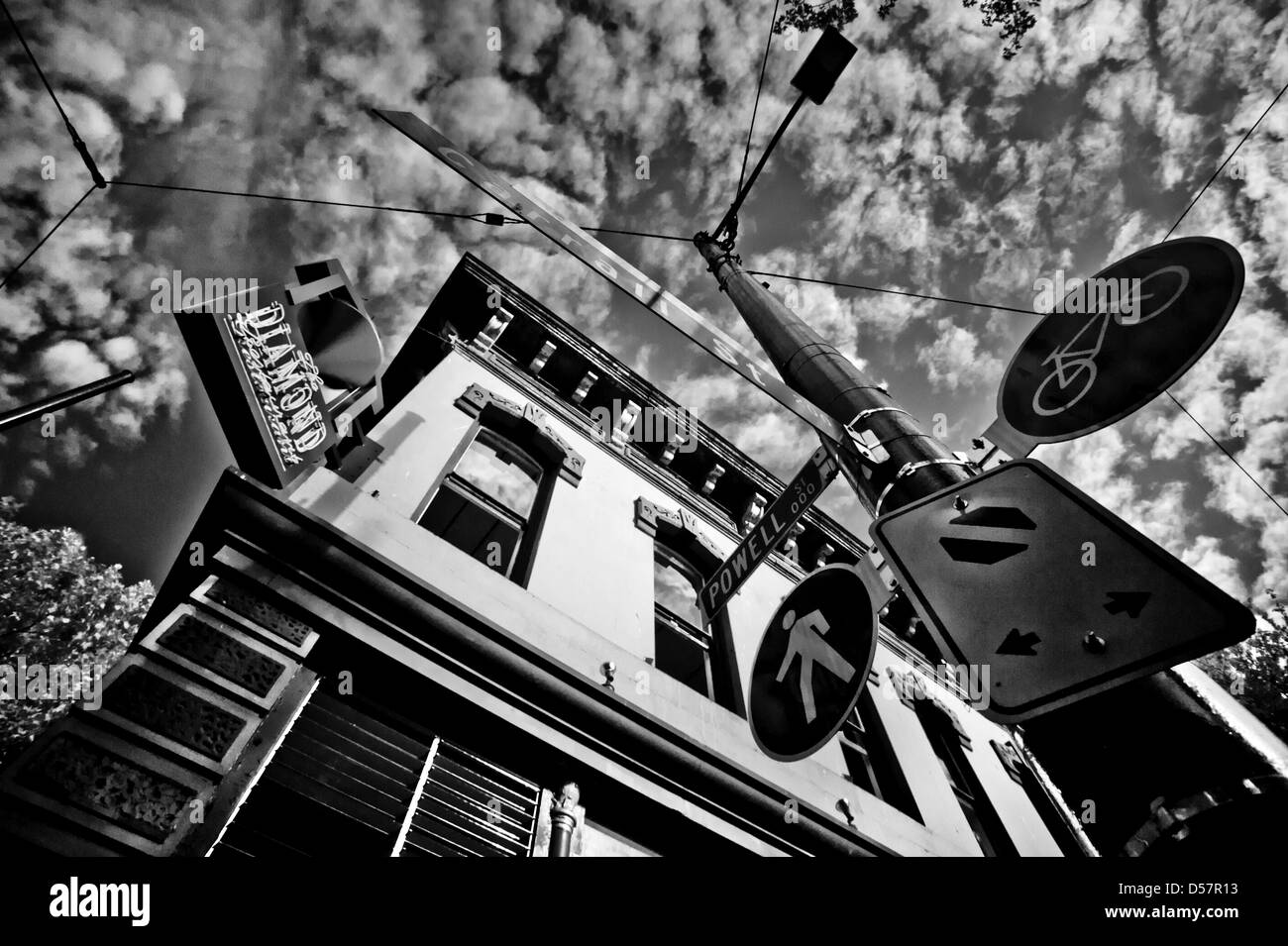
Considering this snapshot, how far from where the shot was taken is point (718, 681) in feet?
28.3

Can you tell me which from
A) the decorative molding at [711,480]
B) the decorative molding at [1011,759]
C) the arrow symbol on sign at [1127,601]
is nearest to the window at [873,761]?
the decorative molding at [1011,759]

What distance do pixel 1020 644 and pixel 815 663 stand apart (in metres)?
2.19

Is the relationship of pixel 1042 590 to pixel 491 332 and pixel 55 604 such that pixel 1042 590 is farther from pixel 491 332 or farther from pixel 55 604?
pixel 55 604

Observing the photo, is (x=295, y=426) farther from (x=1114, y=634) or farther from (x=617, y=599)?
(x=1114, y=634)

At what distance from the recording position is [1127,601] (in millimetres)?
2041

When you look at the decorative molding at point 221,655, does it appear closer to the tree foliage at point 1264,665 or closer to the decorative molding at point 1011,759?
the decorative molding at point 1011,759

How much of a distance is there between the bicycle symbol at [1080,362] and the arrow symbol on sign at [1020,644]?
148cm

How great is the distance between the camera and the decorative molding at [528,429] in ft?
30.2

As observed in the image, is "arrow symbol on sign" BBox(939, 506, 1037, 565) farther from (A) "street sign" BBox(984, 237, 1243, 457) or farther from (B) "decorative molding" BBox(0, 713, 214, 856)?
(B) "decorative molding" BBox(0, 713, 214, 856)

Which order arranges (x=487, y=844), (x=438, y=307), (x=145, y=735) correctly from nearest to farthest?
1. (x=145, y=735)
2. (x=487, y=844)
3. (x=438, y=307)

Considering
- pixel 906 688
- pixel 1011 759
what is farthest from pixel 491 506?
pixel 1011 759
